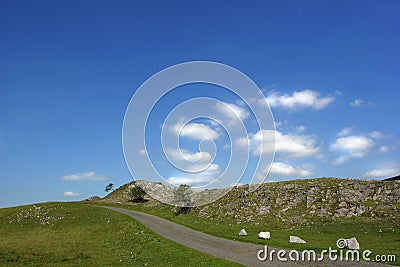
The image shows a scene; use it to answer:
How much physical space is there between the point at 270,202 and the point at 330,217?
12.9 metres

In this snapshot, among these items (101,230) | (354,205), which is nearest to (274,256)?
(354,205)

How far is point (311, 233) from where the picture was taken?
125 ft

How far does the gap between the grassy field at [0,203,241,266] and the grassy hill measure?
8.11 m

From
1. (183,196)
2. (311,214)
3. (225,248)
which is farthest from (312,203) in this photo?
(183,196)

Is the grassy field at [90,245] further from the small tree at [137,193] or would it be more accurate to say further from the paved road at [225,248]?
the small tree at [137,193]

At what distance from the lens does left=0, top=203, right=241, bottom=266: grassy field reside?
26.2 m

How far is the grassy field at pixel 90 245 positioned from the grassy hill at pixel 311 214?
8.11 meters

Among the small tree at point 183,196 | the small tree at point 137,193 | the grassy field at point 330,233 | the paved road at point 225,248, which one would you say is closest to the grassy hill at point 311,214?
the grassy field at point 330,233

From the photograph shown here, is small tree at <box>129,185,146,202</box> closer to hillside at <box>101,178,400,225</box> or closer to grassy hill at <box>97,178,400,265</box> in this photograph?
grassy hill at <box>97,178,400,265</box>

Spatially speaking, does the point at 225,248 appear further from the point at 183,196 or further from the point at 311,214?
the point at 183,196

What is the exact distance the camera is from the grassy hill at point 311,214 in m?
33.9

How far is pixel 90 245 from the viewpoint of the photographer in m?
37.9

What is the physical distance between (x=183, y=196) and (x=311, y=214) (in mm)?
32469

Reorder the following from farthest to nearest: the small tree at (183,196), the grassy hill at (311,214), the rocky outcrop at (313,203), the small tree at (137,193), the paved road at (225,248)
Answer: the small tree at (137,193) < the small tree at (183,196) < the rocky outcrop at (313,203) < the grassy hill at (311,214) < the paved road at (225,248)
